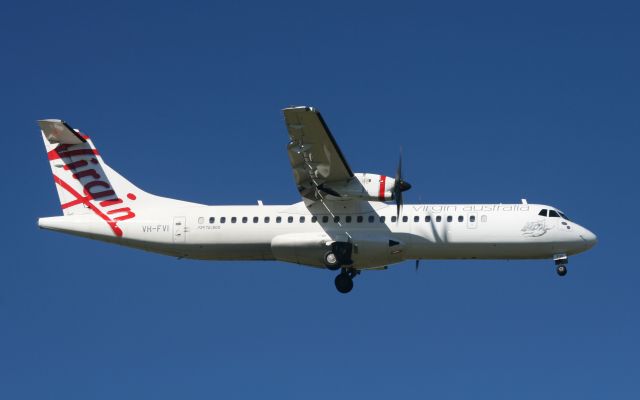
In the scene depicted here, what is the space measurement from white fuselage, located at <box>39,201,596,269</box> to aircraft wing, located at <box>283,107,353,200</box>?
107cm

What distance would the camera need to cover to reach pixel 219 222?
28.3m

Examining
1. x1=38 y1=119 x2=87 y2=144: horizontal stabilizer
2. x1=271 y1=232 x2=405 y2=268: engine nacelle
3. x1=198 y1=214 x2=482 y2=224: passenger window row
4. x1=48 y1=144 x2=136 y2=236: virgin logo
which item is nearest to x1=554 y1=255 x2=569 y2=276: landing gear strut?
x1=198 y1=214 x2=482 y2=224: passenger window row

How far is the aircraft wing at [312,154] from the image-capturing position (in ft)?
80.8

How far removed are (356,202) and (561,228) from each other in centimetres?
591

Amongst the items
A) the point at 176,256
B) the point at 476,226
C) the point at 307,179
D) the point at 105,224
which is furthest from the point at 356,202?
the point at 105,224

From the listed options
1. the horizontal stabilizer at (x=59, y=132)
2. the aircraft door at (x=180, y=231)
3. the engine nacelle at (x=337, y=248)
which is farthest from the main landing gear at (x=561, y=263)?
the horizontal stabilizer at (x=59, y=132)

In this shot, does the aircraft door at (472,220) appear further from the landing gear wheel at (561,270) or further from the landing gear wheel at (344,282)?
the landing gear wheel at (344,282)

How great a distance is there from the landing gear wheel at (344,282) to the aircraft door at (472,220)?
4.11 meters

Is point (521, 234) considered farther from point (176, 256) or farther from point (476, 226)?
point (176, 256)

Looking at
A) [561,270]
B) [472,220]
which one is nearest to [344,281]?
[472,220]

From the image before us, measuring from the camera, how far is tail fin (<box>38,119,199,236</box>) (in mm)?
29203

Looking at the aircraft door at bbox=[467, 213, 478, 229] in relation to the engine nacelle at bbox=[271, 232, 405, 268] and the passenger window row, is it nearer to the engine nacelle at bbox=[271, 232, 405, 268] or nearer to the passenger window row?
the passenger window row

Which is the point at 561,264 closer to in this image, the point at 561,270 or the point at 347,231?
the point at 561,270

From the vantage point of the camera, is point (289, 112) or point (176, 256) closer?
point (289, 112)
